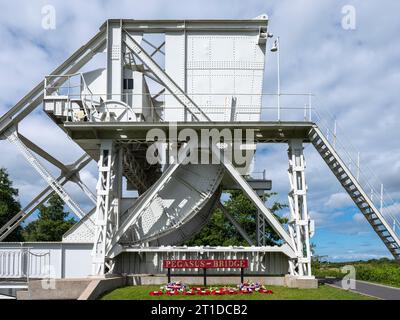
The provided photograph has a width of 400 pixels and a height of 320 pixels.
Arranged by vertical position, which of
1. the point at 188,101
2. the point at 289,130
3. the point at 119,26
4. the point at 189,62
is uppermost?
the point at 119,26

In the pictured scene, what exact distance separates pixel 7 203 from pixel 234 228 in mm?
28070

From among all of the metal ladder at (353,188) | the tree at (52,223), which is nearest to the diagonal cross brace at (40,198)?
the metal ladder at (353,188)

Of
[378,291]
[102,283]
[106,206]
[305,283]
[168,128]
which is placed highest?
[168,128]

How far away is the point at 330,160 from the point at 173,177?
8.52 metres

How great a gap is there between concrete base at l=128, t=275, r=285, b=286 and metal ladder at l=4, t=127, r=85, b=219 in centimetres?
556

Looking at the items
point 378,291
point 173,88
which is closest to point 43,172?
point 173,88

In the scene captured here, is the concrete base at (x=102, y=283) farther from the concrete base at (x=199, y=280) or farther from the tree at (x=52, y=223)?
the tree at (x=52, y=223)

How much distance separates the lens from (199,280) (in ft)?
84.1

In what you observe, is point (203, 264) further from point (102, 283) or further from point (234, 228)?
point (234, 228)

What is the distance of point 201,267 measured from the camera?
2434cm

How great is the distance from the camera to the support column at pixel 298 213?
24.4 m
